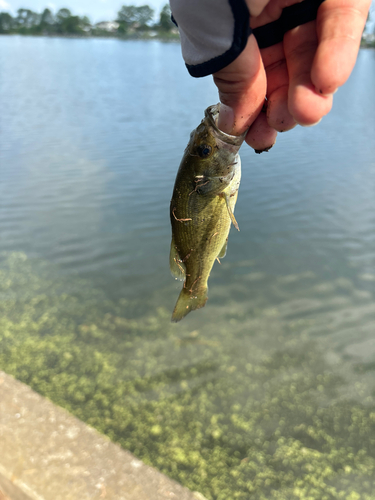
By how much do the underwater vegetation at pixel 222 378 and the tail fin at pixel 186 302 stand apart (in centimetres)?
200

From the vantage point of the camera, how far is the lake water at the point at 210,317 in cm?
384

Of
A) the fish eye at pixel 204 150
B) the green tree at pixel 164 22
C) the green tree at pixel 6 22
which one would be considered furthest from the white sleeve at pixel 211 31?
the green tree at pixel 6 22

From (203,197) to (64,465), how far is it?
7.06ft

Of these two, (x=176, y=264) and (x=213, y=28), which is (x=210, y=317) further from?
(x=213, y=28)

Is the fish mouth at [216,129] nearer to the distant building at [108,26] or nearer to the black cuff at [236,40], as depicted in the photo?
the black cuff at [236,40]

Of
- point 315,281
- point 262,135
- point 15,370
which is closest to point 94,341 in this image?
point 15,370

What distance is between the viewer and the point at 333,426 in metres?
4.17

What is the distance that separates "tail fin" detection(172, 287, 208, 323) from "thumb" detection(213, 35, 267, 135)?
3.69ft

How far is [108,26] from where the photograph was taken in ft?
433

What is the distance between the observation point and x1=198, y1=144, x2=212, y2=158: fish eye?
1796mm

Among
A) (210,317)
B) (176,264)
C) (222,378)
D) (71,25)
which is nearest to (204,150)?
(176,264)

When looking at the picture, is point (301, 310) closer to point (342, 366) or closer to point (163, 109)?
point (342, 366)

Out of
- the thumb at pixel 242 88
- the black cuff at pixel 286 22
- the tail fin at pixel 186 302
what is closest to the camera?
Result: the thumb at pixel 242 88

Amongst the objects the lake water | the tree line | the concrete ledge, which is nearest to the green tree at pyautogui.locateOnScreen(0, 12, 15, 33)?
the tree line
